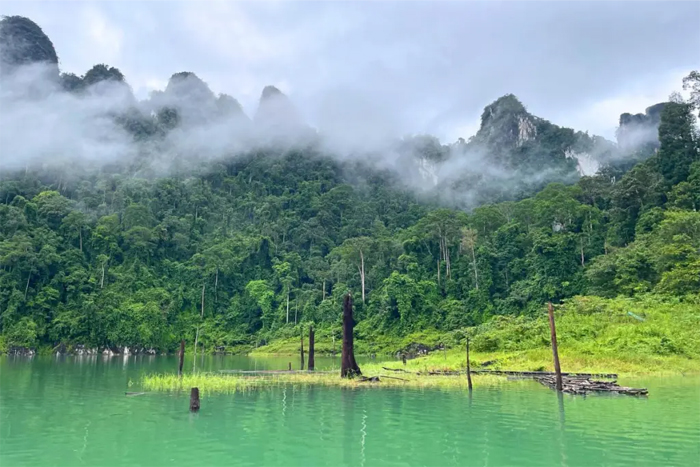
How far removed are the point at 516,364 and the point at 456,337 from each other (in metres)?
14.3

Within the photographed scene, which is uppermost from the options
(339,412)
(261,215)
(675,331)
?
(261,215)

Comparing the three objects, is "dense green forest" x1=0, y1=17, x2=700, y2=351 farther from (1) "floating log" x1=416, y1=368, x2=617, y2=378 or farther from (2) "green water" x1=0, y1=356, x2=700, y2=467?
(2) "green water" x1=0, y1=356, x2=700, y2=467

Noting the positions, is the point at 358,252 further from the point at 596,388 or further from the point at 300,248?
the point at 596,388

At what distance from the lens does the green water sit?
34.4 feet

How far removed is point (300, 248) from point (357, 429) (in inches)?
2844

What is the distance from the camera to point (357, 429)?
13453 mm

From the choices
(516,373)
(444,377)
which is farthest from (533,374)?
(444,377)

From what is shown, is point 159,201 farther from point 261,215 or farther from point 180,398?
point 180,398

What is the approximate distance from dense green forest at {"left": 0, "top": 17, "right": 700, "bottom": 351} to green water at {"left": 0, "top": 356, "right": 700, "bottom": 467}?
28615 mm

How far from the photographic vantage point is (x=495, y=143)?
4688 inches

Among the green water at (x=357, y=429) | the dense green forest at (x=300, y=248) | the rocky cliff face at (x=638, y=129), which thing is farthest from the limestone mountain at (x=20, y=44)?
the rocky cliff face at (x=638, y=129)

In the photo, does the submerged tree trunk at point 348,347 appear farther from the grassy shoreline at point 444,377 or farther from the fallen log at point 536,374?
the fallen log at point 536,374

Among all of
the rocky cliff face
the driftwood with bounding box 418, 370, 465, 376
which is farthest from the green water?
the rocky cliff face

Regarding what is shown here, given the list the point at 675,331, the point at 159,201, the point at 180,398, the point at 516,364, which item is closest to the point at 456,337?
the point at 516,364
